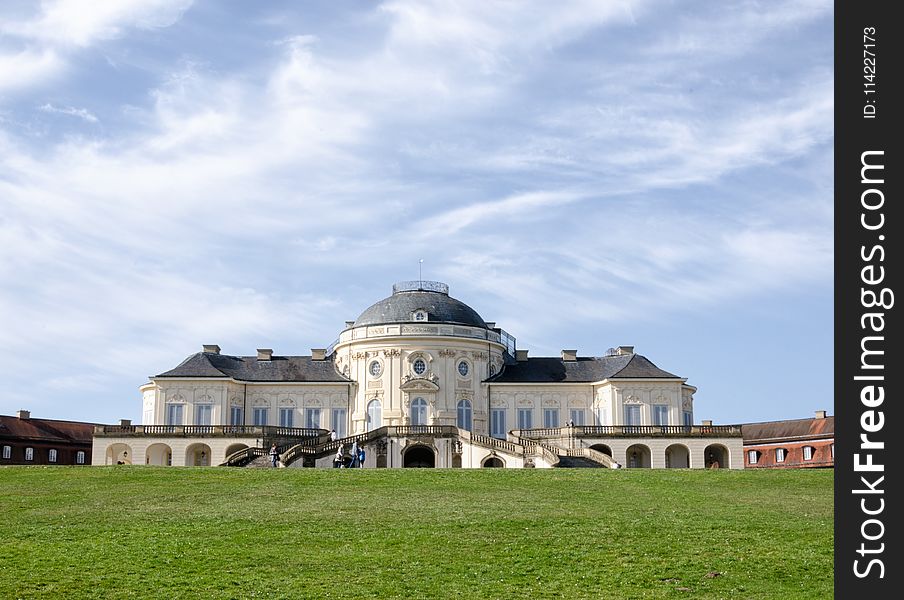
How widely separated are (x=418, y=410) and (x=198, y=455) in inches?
536

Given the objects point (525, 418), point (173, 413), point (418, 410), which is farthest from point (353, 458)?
point (173, 413)

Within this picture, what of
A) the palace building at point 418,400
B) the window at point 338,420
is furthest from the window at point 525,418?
→ the window at point 338,420

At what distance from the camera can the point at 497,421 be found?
74938 millimetres

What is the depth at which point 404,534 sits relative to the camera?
29938mm

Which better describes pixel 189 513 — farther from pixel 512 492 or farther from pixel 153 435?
pixel 153 435

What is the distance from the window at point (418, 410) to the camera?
72.6 m

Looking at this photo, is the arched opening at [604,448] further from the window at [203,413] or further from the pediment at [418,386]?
the window at [203,413]

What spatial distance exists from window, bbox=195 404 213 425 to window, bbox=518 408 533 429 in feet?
63.9

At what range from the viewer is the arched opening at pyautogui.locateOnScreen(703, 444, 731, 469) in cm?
7031

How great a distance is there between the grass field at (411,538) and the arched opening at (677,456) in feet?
94.5

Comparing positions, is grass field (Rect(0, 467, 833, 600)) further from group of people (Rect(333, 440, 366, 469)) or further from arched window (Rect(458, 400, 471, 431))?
arched window (Rect(458, 400, 471, 431))

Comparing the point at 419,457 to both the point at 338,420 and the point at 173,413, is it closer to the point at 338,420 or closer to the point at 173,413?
the point at 338,420

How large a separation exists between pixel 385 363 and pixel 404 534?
43.6m
